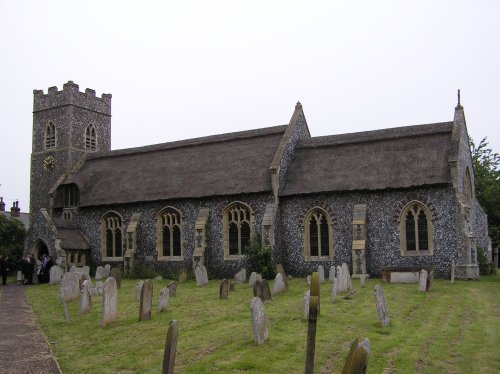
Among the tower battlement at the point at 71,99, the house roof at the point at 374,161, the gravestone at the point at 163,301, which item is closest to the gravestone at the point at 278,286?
the gravestone at the point at 163,301

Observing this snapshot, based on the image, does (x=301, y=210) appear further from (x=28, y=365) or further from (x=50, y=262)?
(x=28, y=365)

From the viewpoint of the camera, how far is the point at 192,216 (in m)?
28.9

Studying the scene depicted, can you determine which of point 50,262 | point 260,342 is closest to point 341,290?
point 260,342

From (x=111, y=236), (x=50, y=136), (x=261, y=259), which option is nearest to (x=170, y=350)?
(x=261, y=259)

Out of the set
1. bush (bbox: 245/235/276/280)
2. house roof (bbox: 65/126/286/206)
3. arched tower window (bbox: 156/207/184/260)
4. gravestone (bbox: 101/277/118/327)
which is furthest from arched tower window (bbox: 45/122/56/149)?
gravestone (bbox: 101/277/118/327)

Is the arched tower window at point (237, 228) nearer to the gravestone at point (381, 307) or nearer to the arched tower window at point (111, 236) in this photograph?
the arched tower window at point (111, 236)

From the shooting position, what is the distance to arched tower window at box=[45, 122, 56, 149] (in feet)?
128

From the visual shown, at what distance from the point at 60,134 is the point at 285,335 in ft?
100

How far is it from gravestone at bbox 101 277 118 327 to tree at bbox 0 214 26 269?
20.7 metres

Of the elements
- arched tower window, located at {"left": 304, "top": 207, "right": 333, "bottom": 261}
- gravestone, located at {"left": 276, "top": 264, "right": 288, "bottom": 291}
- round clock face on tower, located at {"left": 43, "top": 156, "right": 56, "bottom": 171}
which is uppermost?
round clock face on tower, located at {"left": 43, "top": 156, "right": 56, "bottom": 171}

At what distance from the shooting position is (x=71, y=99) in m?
38.2

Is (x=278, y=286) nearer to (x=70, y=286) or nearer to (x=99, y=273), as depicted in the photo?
(x=70, y=286)

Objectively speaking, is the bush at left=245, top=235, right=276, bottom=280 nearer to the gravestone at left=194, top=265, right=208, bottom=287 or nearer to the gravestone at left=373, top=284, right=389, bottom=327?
the gravestone at left=194, top=265, right=208, bottom=287

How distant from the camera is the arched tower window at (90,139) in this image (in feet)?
129
